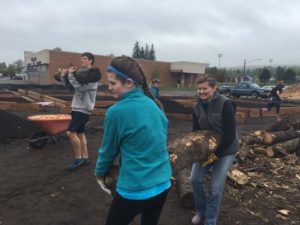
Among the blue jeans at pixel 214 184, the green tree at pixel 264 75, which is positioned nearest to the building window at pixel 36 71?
the green tree at pixel 264 75

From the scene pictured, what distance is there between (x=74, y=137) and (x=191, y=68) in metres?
66.9

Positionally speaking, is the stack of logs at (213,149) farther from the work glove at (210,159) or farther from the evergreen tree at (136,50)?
the evergreen tree at (136,50)

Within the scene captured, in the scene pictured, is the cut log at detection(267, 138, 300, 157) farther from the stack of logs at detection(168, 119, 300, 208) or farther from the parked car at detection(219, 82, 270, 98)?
the parked car at detection(219, 82, 270, 98)

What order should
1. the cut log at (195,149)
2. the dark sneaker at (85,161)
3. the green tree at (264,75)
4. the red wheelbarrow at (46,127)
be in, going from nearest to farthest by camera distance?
the cut log at (195,149)
the dark sneaker at (85,161)
the red wheelbarrow at (46,127)
the green tree at (264,75)

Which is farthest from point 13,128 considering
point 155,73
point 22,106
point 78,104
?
point 155,73

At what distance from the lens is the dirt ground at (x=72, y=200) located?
448 cm

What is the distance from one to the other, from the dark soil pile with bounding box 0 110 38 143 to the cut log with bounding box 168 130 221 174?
5.64 m

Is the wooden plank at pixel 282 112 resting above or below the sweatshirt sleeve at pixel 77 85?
below

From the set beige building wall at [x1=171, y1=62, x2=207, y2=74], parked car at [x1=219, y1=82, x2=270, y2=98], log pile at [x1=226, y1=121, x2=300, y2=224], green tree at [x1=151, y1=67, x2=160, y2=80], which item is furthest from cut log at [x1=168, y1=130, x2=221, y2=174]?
beige building wall at [x1=171, y1=62, x2=207, y2=74]

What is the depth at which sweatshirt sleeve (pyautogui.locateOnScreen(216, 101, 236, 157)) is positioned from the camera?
385 cm

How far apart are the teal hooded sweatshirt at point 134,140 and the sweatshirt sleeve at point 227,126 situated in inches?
63.5

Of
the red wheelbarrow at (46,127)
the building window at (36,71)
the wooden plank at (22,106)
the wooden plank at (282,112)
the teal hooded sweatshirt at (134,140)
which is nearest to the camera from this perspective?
the teal hooded sweatshirt at (134,140)

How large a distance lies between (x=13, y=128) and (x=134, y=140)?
302 inches

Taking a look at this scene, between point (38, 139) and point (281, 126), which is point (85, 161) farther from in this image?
point (281, 126)
